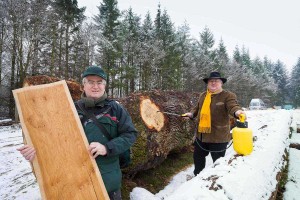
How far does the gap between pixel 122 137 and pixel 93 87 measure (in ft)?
1.70

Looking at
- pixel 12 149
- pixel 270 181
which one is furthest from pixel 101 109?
pixel 12 149

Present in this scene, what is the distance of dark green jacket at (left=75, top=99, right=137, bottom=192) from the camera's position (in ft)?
6.61

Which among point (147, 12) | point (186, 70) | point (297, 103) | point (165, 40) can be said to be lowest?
point (297, 103)

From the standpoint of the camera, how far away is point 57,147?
1.93 m

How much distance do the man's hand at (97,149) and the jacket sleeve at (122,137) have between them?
0.12 ft

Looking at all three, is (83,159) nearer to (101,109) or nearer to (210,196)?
(101,109)

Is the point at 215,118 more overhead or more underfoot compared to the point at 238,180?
more overhead

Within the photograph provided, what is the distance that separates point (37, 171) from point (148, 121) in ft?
8.97

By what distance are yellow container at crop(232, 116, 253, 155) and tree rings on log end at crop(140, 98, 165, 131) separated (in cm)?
177

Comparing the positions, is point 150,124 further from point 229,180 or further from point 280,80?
point 280,80

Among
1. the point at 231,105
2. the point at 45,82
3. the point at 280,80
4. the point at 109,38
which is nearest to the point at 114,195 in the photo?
the point at 231,105

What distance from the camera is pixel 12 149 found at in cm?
718

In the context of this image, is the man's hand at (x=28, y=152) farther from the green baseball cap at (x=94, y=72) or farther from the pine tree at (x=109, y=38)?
the pine tree at (x=109, y=38)

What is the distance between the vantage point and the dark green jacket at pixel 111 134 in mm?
2014
